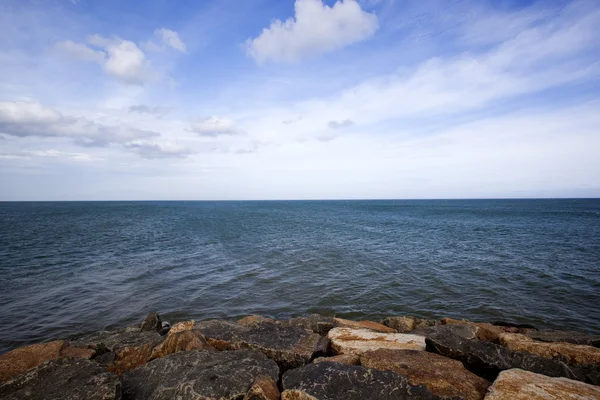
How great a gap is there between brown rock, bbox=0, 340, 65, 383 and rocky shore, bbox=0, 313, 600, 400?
2 cm

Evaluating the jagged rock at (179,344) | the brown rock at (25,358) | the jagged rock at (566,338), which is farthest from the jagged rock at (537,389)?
the brown rock at (25,358)

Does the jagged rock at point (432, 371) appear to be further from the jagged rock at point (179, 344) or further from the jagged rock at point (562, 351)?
the jagged rock at point (179, 344)

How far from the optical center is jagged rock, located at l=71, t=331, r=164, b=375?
773cm

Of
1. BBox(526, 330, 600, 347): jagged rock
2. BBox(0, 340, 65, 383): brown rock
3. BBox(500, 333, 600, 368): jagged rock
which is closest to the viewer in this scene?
BBox(0, 340, 65, 383): brown rock

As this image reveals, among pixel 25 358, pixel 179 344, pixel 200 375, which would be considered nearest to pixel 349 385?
pixel 200 375

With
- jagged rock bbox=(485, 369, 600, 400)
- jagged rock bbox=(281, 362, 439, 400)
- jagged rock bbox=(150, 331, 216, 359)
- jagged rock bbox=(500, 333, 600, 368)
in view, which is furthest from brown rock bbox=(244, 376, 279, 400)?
jagged rock bbox=(500, 333, 600, 368)

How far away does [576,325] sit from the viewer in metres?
12.4

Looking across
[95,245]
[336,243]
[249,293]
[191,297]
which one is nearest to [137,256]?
[95,245]

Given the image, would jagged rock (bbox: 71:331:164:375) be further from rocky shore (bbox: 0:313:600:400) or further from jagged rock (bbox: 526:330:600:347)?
jagged rock (bbox: 526:330:600:347)

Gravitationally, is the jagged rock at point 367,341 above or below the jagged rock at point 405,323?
above

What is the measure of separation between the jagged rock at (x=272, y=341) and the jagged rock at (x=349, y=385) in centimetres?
140

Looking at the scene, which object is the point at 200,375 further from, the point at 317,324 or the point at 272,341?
the point at 317,324

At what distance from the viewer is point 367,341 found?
8156 mm

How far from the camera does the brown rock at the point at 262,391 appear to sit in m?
5.41
